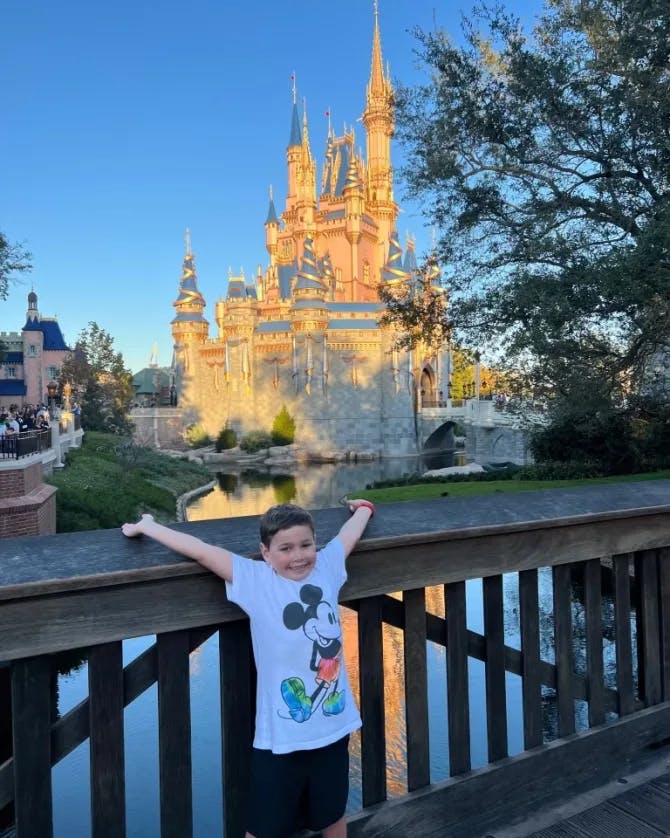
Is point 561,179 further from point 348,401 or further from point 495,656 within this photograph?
point 348,401

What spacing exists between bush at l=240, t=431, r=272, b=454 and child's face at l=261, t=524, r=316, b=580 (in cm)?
5022

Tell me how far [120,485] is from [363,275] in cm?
4422

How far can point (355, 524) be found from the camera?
2244 millimetres

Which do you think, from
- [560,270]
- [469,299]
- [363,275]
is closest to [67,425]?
[469,299]

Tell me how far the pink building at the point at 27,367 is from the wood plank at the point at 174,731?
57789mm

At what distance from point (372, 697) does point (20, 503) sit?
14.3 meters

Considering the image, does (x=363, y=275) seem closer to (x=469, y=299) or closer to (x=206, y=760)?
(x=469, y=299)

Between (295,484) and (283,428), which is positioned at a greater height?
(283,428)

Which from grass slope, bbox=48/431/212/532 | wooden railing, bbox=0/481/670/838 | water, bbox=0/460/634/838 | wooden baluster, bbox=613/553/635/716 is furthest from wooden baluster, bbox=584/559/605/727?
grass slope, bbox=48/431/212/532

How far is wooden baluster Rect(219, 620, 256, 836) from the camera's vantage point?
6.83ft

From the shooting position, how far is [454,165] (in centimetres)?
1210

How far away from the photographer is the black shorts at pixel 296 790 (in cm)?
198

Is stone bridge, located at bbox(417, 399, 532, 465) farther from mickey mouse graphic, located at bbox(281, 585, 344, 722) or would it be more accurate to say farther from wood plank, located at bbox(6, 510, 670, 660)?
mickey mouse graphic, located at bbox(281, 585, 344, 722)

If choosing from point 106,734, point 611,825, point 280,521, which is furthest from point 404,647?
point 611,825
